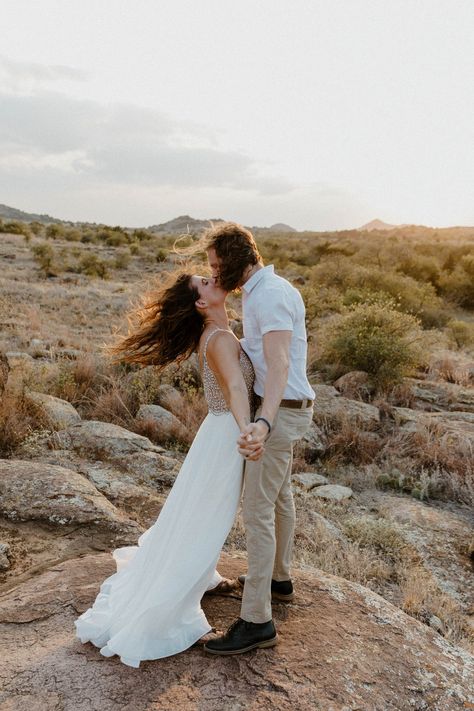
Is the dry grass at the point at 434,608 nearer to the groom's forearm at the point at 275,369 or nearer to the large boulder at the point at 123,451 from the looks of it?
the large boulder at the point at 123,451

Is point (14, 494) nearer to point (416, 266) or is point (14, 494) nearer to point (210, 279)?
point (210, 279)

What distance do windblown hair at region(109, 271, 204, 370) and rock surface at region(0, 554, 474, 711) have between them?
139 centimetres

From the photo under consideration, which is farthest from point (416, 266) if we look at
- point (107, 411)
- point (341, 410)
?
point (107, 411)

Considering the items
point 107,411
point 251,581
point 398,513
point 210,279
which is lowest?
point 398,513

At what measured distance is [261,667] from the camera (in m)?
2.75

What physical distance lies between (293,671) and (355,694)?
0.28 meters

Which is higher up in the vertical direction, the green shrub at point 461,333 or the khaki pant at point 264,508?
the khaki pant at point 264,508

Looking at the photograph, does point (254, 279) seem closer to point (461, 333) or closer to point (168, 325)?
point (168, 325)

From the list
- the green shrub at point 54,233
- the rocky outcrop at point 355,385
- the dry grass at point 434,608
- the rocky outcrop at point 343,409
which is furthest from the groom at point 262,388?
the green shrub at point 54,233

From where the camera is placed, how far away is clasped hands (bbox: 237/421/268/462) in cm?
260

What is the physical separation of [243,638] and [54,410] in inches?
173

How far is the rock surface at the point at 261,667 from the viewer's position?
2.54 m

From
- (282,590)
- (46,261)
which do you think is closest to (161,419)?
(282,590)

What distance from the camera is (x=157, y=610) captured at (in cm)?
283
